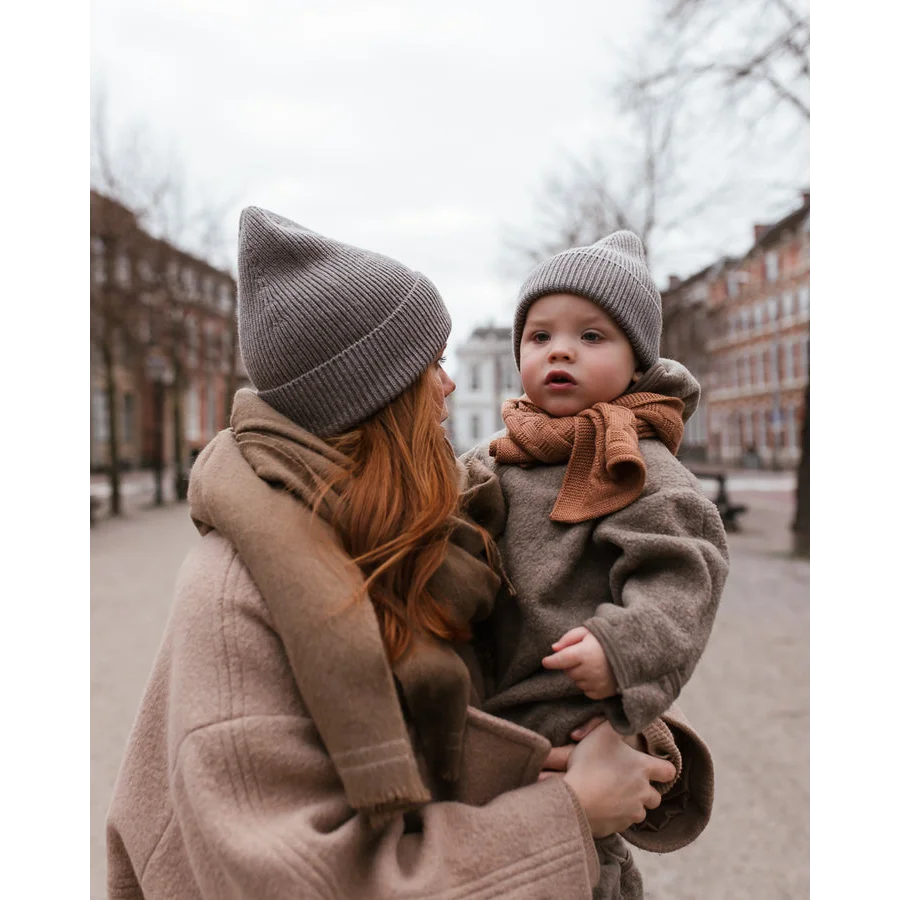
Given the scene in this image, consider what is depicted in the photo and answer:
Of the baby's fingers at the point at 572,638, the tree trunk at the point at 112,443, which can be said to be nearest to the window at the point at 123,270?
the tree trunk at the point at 112,443

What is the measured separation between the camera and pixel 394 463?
1527 mm

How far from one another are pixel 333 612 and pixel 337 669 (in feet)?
0.27

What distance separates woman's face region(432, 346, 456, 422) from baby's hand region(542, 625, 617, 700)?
0.46 meters

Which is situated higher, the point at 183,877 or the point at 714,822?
the point at 183,877

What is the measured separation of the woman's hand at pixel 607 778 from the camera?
1481mm

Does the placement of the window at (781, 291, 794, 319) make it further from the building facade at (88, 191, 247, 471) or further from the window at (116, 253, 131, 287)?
the window at (116, 253, 131, 287)

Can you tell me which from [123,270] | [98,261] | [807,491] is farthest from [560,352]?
[123,270]

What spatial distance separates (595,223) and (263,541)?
21.0m

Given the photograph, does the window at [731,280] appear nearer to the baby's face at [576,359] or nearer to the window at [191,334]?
the window at [191,334]

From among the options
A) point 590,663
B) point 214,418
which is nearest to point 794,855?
point 590,663

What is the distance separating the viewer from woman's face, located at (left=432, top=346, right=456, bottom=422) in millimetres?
1631

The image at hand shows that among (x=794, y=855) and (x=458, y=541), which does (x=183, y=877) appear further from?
(x=794, y=855)

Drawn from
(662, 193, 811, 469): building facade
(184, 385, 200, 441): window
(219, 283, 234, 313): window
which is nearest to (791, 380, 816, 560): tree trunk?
(662, 193, 811, 469): building facade

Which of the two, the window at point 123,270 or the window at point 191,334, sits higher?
the window at point 123,270
